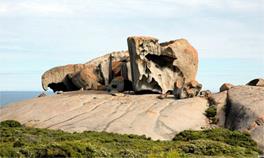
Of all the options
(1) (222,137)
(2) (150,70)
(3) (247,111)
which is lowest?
(1) (222,137)

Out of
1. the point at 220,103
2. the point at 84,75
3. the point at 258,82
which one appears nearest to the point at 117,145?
the point at 220,103

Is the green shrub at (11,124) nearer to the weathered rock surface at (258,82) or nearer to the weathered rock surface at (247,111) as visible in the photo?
the weathered rock surface at (247,111)

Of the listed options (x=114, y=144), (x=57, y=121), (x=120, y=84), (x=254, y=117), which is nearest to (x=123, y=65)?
(x=120, y=84)

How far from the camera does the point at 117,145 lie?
25.1m

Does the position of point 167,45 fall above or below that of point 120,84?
above

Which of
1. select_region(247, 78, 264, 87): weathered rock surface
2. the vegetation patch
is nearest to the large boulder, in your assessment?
select_region(247, 78, 264, 87): weathered rock surface

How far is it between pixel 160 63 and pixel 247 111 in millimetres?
12334

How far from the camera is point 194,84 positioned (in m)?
42.8

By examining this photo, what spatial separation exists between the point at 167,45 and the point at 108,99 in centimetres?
768

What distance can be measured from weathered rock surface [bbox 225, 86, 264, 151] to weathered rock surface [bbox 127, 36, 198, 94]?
6423 mm

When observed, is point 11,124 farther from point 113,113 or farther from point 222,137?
point 222,137

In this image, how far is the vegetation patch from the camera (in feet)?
59.3

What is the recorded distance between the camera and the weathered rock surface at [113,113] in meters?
34.7

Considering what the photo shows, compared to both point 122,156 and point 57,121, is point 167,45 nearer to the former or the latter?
point 57,121
